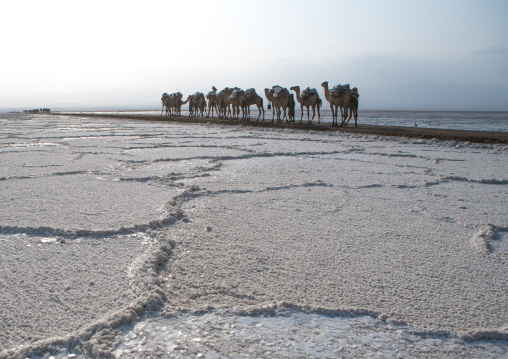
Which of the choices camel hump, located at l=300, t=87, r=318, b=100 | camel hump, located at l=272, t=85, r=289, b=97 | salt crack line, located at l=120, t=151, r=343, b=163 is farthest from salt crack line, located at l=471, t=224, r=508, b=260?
camel hump, located at l=272, t=85, r=289, b=97

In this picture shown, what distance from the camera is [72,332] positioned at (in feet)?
3.99

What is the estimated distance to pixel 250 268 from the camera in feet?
5.66

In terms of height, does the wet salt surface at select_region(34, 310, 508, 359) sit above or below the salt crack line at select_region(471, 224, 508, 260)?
below

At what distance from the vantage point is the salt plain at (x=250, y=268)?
4.03ft

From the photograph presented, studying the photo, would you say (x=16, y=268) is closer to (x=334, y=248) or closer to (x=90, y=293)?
(x=90, y=293)

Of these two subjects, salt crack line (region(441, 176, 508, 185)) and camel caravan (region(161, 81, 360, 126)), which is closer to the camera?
salt crack line (region(441, 176, 508, 185))

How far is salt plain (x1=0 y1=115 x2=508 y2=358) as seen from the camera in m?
1.23

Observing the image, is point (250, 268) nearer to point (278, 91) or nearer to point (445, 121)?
point (278, 91)

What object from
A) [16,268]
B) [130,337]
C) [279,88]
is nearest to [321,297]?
[130,337]

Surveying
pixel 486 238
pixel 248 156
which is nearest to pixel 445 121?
pixel 248 156

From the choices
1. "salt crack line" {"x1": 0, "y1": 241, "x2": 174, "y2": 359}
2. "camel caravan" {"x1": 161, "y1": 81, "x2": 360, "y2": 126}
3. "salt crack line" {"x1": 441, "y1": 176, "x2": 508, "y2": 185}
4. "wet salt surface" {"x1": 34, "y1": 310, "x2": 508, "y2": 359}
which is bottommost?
"wet salt surface" {"x1": 34, "y1": 310, "x2": 508, "y2": 359}

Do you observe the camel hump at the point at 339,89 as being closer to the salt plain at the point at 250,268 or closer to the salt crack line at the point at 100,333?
the salt plain at the point at 250,268

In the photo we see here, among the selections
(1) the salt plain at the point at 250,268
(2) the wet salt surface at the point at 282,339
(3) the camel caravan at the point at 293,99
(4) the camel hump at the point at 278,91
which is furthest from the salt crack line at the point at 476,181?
(4) the camel hump at the point at 278,91

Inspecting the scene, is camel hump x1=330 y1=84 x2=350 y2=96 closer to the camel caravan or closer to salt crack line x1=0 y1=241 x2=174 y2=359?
the camel caravan
